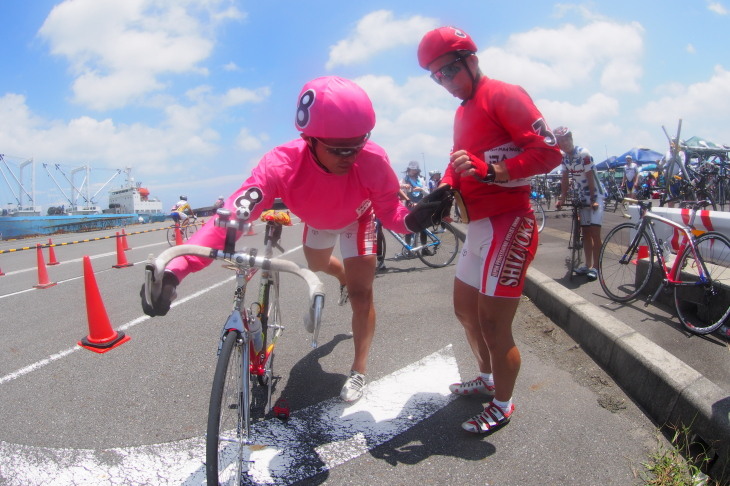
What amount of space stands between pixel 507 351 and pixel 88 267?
430 centimetres

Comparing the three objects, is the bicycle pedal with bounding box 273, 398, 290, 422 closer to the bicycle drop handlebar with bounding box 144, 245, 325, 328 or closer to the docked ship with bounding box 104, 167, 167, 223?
the bicycle drop handlebar with bounding box 144, 245, 325, 328

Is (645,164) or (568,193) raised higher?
(645,164)

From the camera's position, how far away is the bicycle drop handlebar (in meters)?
1.67

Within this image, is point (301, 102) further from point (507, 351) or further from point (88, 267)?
point (88, 267)

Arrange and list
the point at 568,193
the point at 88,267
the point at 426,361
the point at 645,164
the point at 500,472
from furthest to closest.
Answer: the point at 645,164
the point at 568,193
the point at 88,267
the point at 426,361
the point at 500,472

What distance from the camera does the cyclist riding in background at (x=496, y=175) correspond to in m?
2.39

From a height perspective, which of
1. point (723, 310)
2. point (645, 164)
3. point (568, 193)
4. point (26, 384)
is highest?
point (645, 164)

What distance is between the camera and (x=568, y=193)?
6824mm

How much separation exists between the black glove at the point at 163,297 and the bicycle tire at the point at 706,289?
406 cm

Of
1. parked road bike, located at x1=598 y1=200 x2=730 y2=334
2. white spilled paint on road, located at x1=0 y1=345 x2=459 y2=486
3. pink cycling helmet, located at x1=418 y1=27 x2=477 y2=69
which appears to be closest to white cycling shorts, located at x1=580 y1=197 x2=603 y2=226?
parked road bike, located at x1=598 y1=200 x2=730 y2=334

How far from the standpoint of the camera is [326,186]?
9.20 feet

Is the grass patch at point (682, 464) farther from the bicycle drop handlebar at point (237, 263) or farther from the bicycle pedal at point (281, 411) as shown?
the bicycle pedal at point (281, 411)

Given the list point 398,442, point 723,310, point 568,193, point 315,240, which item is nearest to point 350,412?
point 398,442

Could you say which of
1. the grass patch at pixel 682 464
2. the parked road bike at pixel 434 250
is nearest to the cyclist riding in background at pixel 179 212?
the parked road bike at pixel 434 250
